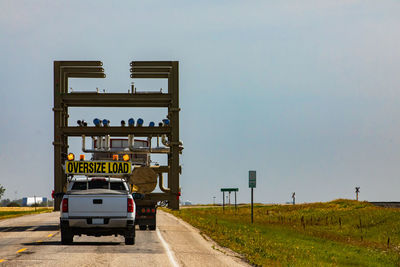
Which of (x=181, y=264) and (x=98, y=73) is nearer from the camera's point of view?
(x=181, y=264)

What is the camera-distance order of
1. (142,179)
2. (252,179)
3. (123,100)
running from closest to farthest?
(142,179), (252,179), (123,100)

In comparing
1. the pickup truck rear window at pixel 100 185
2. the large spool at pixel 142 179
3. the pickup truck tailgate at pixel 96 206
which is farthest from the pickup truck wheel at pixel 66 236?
the large spool at pixel 142 179

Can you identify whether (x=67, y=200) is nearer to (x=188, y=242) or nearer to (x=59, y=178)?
(x=188, y=242)

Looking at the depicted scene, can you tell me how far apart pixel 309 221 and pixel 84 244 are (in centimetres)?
3620

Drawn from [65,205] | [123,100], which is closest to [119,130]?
[123,100]

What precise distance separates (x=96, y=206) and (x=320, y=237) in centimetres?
2012

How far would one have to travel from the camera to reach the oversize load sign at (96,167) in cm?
2156

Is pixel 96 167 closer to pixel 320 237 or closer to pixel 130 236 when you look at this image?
pixel 130 236

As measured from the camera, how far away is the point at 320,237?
37.6m

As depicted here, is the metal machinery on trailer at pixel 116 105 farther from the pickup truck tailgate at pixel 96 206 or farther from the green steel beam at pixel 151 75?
the pickup truck tailgate at pixel 96 206

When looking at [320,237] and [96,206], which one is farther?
[320,237]

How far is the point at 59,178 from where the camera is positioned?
42.8 m

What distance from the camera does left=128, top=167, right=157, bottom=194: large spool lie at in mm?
32938

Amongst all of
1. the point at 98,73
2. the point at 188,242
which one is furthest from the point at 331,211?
the point at 188,242
